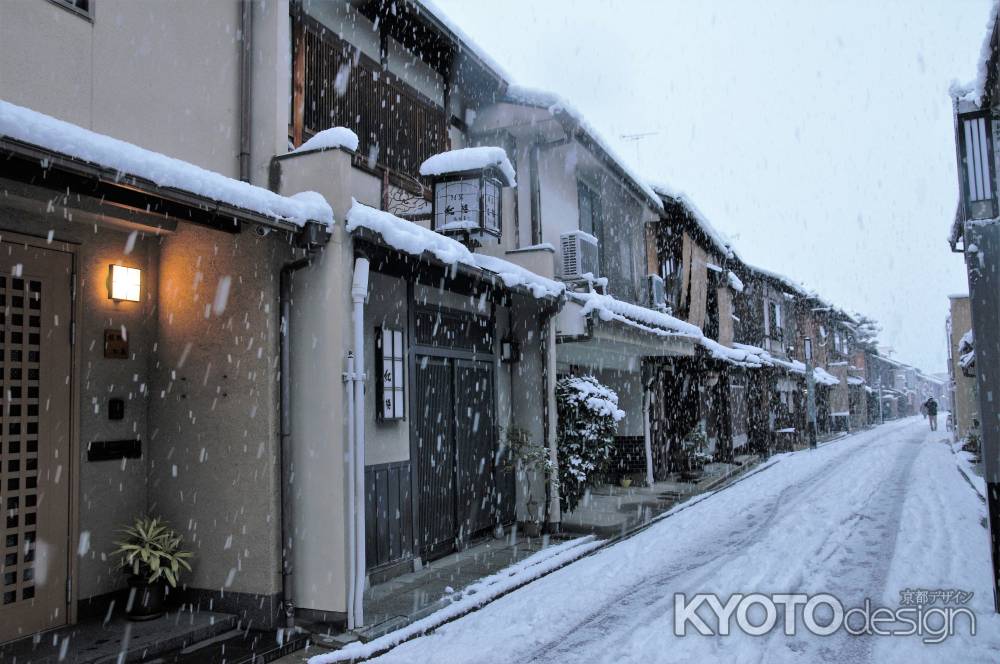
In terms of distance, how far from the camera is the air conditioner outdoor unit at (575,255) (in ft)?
43.7

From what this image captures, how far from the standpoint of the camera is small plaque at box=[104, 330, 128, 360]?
6430mm

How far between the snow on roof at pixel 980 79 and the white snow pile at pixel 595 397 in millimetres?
6486

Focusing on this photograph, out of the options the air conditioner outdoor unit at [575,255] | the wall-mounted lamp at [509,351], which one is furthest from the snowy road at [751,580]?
the air conditioner outdoor unit at [575,255]

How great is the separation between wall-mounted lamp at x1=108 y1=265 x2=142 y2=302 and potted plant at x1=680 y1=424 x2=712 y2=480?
546 inches

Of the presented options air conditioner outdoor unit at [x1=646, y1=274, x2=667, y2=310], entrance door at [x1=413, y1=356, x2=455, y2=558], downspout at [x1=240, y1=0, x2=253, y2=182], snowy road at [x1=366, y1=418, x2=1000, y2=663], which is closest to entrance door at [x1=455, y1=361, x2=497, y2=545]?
entrance door at [x1=413, y1=356, x2=455, y2=558]

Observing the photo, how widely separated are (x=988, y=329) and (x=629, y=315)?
769 centimetres

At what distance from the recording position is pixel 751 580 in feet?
24.1

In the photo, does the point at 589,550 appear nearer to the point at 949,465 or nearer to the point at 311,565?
the point at 311,565

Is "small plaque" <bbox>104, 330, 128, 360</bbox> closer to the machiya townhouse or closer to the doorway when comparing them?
the machiya townhouse

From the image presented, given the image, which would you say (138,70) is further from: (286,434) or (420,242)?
(286,434)

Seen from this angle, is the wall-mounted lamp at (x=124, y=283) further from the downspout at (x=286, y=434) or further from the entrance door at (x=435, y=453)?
the entrance door at (x=435, y=453)

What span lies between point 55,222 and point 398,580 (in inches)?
193

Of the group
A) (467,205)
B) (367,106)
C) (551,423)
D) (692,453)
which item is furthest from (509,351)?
(692,453)

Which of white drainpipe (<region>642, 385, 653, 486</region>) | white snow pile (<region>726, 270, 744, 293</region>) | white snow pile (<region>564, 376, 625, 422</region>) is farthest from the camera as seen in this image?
white snow pile (<region>726, 270, 744, 293</region>)
